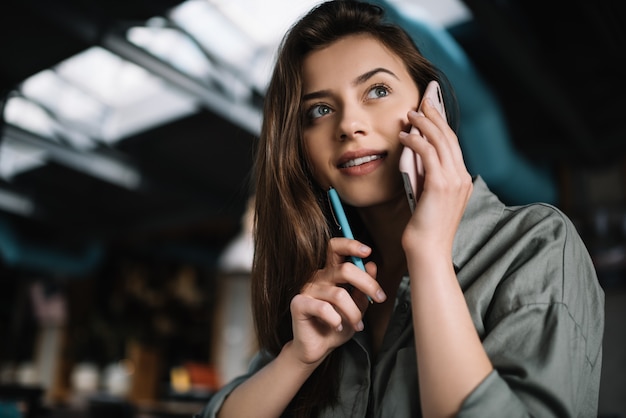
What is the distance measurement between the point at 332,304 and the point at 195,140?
5.20m

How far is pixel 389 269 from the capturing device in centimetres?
113

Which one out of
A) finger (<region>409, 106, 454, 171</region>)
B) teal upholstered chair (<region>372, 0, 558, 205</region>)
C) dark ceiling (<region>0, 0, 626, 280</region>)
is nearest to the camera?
finger (<region>409, 106, 454, 171</region>)

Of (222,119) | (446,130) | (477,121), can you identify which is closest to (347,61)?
(446,130)

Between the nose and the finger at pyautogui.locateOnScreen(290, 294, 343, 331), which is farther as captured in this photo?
the nose

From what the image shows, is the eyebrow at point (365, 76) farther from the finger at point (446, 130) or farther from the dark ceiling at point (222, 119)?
the dark ceiling at point (222, 119)

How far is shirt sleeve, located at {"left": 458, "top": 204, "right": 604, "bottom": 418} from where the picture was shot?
64cm

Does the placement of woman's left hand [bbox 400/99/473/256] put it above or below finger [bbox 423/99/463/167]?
below

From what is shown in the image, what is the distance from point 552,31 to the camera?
3.83 m

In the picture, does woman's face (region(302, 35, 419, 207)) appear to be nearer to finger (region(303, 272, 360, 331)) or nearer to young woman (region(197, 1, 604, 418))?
young woman (region(197, 1, 604, 418))

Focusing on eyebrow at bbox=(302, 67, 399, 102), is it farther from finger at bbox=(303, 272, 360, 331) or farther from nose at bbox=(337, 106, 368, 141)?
finger at bbox=(303, 272, 360, 331)

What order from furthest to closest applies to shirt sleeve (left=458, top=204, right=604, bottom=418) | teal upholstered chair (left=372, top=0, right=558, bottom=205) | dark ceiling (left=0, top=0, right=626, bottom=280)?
dark ceiling (left=0, top=0, right=626, bottom=280)
teal upholstered chair (left=372, top=0, right=558, bottom=205)
shirt sleeve (left=458, top=204, right=604, bottom=418)

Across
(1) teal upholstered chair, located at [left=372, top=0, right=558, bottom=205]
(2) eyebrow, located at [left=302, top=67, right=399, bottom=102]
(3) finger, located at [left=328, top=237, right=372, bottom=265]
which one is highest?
(1) teal upholstered chair, located at [left=372, top=0, right=558, bottom=205]

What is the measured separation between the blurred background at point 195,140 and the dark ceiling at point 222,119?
0.06ft

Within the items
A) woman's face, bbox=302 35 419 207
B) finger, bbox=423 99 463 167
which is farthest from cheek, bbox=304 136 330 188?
finger, bbox=423 99 463 167
